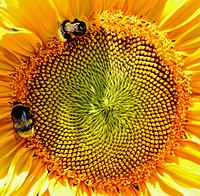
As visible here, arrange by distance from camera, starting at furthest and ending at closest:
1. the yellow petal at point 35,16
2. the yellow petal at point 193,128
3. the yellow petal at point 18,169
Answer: the yellow petal at point 193,128
the yellow petal at point 18,169
the yellow petal at point 35,16

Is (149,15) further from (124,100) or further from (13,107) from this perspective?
(13,107)

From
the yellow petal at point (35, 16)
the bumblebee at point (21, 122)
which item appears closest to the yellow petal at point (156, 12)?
the yellow petal at point (35, 16)

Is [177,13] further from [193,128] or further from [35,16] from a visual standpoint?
[35,16]

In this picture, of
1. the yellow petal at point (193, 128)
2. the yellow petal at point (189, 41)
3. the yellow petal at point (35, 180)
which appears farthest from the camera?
the yellow petal at point (193, 128)

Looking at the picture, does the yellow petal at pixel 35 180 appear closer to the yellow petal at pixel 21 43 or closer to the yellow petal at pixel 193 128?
the yellow petal at pixel 21 43

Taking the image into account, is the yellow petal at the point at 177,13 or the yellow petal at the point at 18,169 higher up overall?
the yellow petal at the point at 177,13

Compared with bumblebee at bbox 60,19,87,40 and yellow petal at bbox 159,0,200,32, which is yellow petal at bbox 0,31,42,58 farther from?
yellow petal at bbox 159,0,200,32

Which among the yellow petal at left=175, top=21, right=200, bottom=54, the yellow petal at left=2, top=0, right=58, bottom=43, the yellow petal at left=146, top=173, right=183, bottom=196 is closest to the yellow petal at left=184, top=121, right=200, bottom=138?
the yellow petal at left=146, top=173, right=183, bottom=196
